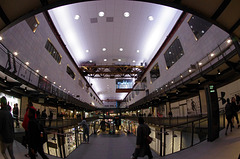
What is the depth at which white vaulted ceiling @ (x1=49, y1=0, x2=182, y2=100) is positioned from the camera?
15.3m

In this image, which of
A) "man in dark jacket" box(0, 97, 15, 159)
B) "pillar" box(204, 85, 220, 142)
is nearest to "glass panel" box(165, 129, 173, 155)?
"pillar" box(204, 85, 220, 142)

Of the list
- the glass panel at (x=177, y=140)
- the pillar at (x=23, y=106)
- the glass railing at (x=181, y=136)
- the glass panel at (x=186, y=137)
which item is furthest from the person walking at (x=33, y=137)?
the pillar at (x=23, y=106)

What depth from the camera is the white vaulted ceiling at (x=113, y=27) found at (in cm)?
1531

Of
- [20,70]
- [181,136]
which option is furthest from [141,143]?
[20,70]

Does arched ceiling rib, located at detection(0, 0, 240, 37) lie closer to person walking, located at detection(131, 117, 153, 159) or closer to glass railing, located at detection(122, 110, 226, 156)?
person walking, located at detection(131, 117, 153, 159)

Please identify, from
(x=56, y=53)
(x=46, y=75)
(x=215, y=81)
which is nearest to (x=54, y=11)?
(x=56, y=53)

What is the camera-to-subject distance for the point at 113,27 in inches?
715

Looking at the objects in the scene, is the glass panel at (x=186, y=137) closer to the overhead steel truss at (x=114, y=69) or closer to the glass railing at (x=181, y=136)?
the glass railing at (x=181, y=136)

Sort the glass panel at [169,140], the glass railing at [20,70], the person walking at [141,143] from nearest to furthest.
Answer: the person walking at [141,143] → the glass panel at [169,140] → the glass railing at [20,70]

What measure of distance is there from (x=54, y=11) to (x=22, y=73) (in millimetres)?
9305

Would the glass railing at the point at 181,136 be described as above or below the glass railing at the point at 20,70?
below

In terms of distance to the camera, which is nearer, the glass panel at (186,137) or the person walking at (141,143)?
the person walking at (141,143)

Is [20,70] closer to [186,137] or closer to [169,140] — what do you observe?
[169,140]

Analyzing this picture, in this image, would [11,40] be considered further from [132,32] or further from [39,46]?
[132,32]
